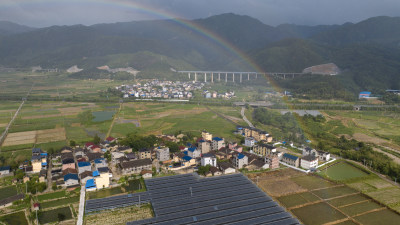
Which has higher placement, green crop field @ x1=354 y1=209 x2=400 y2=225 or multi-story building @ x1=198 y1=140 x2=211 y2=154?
multi-story building @ x1=198 y1=140 x2=211 y2=154

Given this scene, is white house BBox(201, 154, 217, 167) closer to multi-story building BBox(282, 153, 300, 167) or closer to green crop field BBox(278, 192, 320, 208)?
multi-story building BBox(282, 153, 300, 167)

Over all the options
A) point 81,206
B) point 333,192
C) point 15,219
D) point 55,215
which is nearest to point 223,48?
point 333,192

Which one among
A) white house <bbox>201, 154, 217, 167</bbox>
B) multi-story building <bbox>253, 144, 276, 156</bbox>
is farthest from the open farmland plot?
multi-story building <bbox>253, 144, 276, 156</bbox>

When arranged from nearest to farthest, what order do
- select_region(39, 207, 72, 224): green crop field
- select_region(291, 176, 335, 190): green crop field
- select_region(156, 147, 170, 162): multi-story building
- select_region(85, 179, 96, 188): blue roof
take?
select_region(39, 207, 72, 224): green crop field → select_region(85, 179, 96, 188): blue roof → select_region(291, 176, 335, 190): green crop field → select_region(156, 147, 170, 162): multi-story building

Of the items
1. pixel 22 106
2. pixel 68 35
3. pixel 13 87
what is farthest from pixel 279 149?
pixel 68 35

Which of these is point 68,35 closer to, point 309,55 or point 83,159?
point 309,55

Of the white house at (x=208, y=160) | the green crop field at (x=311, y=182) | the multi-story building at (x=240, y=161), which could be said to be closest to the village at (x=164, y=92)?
the white house at (x=208, y=160)

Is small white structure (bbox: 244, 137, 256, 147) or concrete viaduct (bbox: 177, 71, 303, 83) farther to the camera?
concrete viaduct (bbox: 177, 71, 303, 83)
